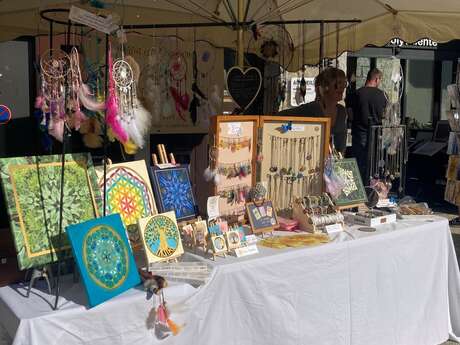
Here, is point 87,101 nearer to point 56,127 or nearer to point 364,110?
point 56,127

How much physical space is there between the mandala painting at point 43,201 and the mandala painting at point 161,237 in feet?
0.59

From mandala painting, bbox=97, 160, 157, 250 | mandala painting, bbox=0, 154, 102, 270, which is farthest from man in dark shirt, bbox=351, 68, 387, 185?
mandala painting, bbox=0, 154, 102, 270

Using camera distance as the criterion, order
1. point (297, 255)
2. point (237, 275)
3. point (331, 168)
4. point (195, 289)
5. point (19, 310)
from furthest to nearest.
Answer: point (331, 168) < point (297, 255) < point (237, 275) < point (195, 289) < point (19, 310)

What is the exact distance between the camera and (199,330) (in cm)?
187

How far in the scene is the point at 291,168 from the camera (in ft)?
8.54

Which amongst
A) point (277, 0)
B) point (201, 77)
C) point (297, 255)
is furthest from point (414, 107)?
point (297, 255)

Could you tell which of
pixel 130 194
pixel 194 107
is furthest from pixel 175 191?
pixel 194 107

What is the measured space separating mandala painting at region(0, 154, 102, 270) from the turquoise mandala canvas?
129 millimetres

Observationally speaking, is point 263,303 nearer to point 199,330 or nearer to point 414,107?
point 199,330

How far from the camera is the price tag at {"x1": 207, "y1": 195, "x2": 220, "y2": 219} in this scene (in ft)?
7.29

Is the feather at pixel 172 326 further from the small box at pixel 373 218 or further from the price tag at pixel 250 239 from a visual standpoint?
the small box at pixel 373 218

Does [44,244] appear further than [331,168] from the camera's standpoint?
No

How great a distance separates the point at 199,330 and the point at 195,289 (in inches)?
→ 5.7

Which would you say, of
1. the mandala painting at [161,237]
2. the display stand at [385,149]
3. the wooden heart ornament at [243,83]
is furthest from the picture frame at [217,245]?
the display stand at [385,149]
